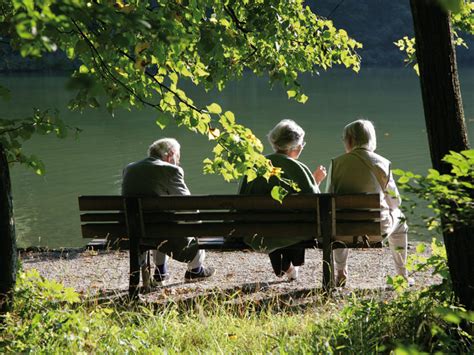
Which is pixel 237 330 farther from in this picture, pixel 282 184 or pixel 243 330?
pixel 282 184

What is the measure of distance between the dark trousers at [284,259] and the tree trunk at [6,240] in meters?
2.13

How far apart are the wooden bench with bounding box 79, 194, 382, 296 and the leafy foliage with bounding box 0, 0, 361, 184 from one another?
2.38ft

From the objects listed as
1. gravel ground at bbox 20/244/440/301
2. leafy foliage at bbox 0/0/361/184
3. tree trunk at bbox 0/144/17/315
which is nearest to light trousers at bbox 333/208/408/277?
gravel ground at bbox 20/244/440/301

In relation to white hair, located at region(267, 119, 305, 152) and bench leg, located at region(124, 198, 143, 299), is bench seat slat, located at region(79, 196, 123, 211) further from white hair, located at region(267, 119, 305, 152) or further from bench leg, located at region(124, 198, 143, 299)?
white hair, located at region(267, 119, 305, 152)

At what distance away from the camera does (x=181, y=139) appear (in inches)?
760

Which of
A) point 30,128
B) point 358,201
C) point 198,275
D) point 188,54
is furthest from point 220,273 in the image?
point 30,128

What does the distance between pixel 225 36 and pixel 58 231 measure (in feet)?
23.6

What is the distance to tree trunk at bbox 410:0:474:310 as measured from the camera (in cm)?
376

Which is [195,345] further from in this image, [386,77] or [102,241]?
[386,77]

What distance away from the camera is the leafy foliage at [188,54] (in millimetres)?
3574

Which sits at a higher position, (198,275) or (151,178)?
(151,178)

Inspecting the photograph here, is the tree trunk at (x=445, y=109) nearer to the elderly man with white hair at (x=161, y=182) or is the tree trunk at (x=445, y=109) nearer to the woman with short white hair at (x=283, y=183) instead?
the woman with short white hair at (x=283, y=183)

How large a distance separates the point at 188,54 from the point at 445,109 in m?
1.91

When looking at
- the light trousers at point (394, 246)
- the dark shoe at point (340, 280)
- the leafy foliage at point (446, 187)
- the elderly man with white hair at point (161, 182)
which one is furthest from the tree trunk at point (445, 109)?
the elderly man with white hair at point (161, 182)
